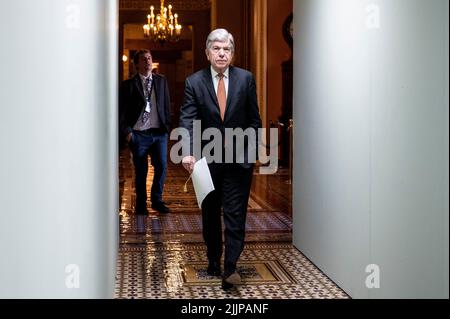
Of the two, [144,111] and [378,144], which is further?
[144,111]

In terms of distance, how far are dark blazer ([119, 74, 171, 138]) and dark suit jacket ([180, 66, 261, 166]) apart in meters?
2.45

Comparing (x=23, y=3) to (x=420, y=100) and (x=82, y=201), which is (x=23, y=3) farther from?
(x=420, y=100)

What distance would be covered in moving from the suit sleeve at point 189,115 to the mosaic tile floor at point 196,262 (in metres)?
0.84

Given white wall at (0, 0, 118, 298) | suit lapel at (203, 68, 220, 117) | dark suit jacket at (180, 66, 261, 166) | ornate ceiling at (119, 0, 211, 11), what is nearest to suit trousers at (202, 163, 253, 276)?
dark suit jacket at (180, 66, 261, 166)

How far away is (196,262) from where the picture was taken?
16.7 ft

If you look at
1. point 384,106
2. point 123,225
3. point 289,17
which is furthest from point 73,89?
point 289,17

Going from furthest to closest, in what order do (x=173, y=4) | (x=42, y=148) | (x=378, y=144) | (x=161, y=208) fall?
(x=173, y=4), (x=161, y=208), (x=378, y=144), (x=42, y=148)

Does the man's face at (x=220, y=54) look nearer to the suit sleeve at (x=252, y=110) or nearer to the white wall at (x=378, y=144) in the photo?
the suit sleeve at (x=252, y=110)

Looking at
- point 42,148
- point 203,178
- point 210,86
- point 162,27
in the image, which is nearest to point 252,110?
point 210,86

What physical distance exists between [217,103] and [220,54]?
0.98 ft

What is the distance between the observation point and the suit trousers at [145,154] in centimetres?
696

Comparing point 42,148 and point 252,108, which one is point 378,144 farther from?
point 42,148

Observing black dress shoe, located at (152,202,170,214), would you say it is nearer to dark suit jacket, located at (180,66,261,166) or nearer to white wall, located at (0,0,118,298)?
dark suit jacket, located at (180,66,261,166)

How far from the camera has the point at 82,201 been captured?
2453 millimetres
